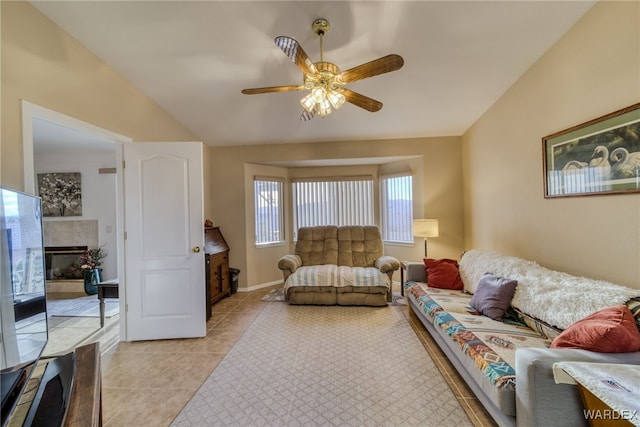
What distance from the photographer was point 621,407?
85 cm

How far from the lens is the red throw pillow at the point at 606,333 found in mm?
1220


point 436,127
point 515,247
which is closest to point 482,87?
point 436,127

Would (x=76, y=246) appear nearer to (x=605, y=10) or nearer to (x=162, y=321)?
(x=162, y=321)

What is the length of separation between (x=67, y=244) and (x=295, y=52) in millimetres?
5471

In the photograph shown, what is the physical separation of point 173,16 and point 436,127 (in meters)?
3.48

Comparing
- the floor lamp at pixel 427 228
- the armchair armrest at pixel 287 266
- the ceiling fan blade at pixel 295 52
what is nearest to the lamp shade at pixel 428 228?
the floor lamp at pixel 427 228

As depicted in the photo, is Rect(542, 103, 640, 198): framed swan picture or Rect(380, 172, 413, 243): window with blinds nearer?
Rect(542, 103, 640, 198): framed swan picture

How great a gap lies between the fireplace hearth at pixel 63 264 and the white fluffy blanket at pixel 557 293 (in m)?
6.34

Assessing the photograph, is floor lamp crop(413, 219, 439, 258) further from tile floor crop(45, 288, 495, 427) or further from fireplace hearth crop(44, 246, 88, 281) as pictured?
fireplace hearth crop(44, 246, 88, 281)

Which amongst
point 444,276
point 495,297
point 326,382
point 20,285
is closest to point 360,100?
point 495,297

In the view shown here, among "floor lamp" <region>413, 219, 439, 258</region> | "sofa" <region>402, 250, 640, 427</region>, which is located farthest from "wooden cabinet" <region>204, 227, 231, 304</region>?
"floor lamp" <region>413, 219, 439, 258</region>

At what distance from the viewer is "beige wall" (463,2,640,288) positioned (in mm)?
1607

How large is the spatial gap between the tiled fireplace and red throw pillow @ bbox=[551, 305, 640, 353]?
6.28 metres

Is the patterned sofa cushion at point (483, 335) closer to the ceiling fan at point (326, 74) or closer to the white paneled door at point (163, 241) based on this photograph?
the ceiling fan at point (326, 74)
